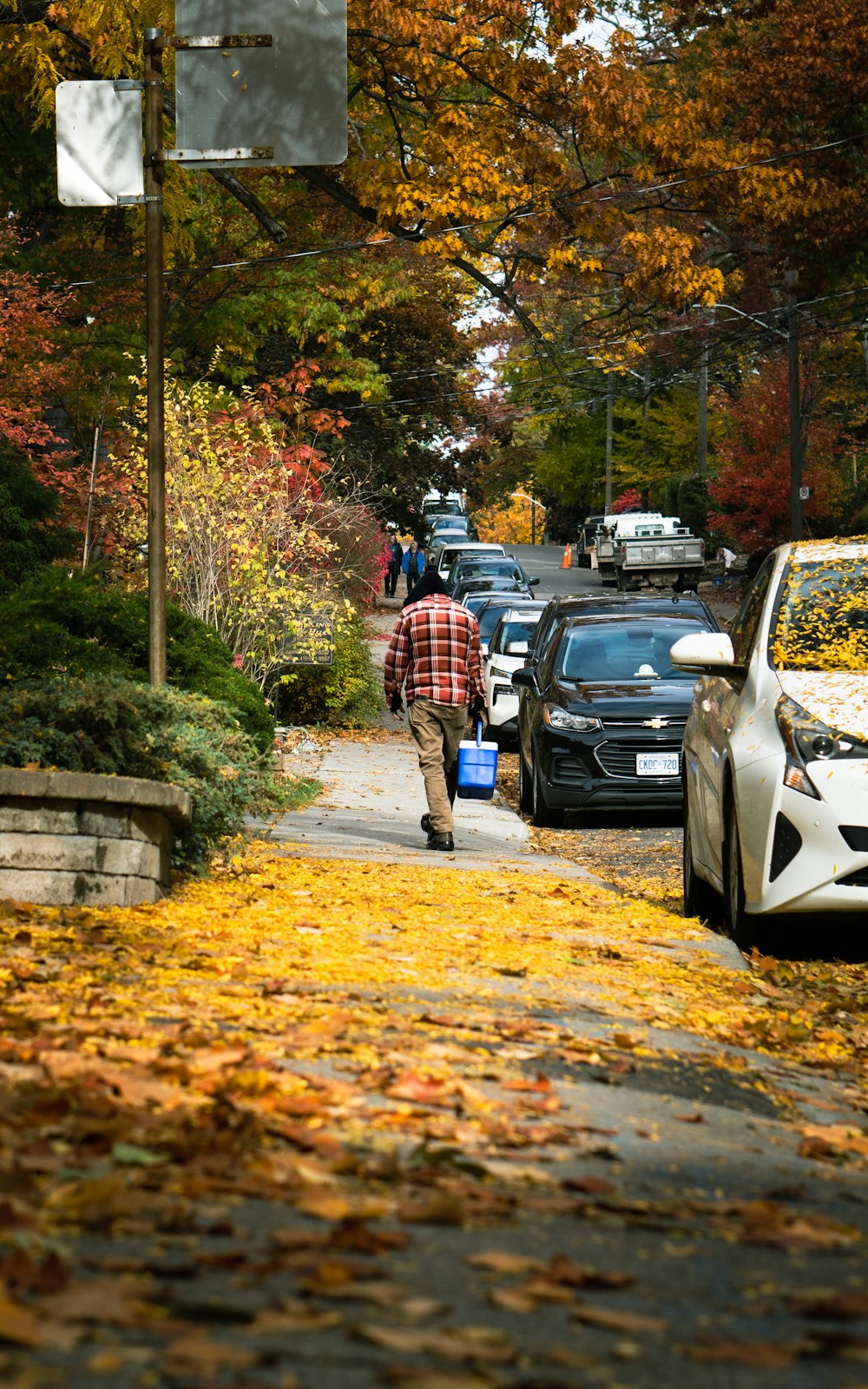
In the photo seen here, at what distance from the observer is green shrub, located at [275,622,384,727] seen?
22.9 metres

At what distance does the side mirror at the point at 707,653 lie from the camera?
8.70 m

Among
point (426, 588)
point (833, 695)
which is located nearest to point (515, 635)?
point (426, 588)

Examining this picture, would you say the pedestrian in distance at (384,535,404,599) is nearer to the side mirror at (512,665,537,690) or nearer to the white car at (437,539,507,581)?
the white car at (437,539,507,581)

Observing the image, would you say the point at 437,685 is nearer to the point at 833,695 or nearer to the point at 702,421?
the point at 833,695

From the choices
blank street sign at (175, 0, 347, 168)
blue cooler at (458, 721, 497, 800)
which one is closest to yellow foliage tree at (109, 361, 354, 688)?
blue cooler at (458, 721, 497, 800)

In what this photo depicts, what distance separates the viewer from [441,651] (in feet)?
41.4

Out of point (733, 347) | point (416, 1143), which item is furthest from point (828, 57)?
point (733, 347)

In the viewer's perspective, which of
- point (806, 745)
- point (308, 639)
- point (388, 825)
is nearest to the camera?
point (806, 745)

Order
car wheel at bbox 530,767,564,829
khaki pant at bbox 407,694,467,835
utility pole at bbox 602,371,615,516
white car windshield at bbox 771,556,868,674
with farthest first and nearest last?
utility pole at bbox 602,371,615,516 → car wheel at bbox 530,767,564,829 → khaki pant at bbox 407,694,467,835 → white car windshield at bbox 771,556,868,674

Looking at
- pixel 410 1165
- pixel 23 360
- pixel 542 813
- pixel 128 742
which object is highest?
pixel 23 360

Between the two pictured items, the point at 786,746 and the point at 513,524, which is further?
the point at 513,524

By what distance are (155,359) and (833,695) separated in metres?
4.49

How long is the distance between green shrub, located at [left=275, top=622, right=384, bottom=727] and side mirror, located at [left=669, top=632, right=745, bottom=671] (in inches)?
542

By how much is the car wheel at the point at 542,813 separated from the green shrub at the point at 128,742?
5.80 metres
